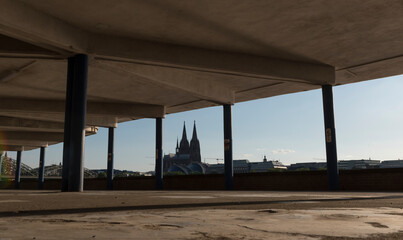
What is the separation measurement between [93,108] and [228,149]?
11.1 metres

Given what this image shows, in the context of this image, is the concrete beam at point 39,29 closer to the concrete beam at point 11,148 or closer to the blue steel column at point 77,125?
the blue steel column at point 77,125

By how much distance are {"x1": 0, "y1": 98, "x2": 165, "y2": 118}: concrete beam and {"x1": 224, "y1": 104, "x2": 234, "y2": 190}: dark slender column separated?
6295 mm

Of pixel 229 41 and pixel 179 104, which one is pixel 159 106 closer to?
pixel 179 104

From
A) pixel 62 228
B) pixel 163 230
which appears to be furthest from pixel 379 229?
pixel 62 228

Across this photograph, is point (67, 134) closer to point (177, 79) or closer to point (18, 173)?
point (177, 79)

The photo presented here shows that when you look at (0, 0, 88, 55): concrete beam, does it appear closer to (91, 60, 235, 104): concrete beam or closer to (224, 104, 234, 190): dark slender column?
(91, 60, 235, 104): concrete beam

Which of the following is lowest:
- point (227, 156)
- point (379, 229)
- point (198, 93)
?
point (379, 229)

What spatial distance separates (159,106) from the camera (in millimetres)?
30703

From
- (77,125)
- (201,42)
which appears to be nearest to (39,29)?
(77,125)

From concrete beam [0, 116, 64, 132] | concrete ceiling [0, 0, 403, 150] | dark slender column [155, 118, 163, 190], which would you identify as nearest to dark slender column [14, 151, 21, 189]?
concrete beam [0, 116, 64, 132]

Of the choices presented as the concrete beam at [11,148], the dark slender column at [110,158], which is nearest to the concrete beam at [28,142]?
the concrete beam at [11,148]

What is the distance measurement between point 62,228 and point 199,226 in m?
1.11

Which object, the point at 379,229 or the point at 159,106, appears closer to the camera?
the point at 379,229

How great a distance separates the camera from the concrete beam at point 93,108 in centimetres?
2756
